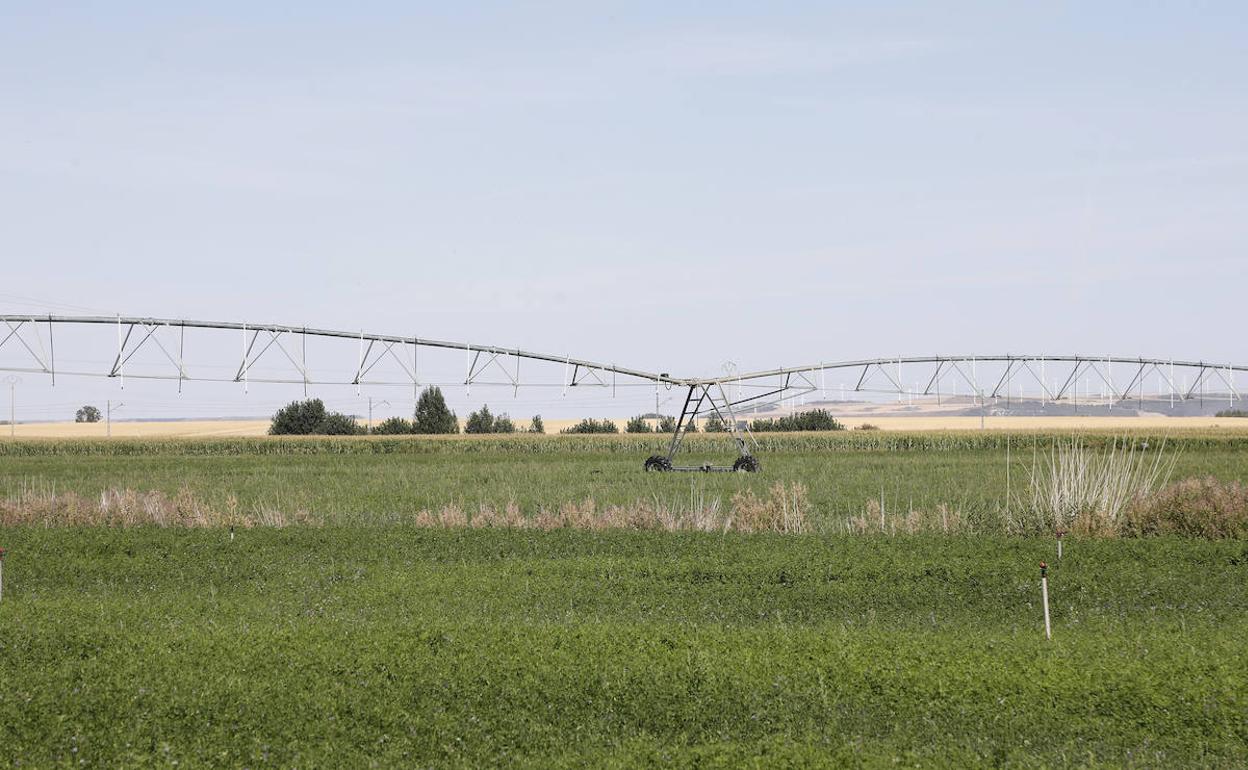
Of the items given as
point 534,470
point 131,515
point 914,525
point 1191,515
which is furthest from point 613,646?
point 534,470

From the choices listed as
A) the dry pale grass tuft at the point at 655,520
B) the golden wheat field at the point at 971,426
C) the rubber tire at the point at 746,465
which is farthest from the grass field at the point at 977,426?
the dry pale grass tuft at the point at 655,520

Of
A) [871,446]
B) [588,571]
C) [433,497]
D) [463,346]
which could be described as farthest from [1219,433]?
[588,571]

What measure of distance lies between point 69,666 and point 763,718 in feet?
22.0

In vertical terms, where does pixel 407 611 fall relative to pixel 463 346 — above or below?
below

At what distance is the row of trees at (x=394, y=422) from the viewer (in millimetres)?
88188

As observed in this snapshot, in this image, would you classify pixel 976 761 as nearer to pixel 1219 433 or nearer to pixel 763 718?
pixel 763 718

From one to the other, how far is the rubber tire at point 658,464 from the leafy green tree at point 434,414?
50.6m

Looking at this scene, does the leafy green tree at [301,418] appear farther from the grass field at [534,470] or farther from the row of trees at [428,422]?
the grass field at [534,470]

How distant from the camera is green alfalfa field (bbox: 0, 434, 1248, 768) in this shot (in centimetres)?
975

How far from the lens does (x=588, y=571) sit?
17.1m

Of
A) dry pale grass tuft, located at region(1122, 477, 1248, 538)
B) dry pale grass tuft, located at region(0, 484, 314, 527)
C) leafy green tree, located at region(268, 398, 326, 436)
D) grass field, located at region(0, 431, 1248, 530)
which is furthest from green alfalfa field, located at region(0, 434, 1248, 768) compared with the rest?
leafy green tree, located at region(268, 398, 326, 436)

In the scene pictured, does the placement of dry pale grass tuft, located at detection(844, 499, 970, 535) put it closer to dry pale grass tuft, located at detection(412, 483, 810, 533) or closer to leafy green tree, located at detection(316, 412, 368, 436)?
dry pale grass tuft, located at detection(412, 483, 810, 533)

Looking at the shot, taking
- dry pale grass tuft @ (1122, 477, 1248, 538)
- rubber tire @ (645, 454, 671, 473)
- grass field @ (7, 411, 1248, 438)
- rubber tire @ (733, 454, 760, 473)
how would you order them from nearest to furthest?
dry pale grass tuft @ (1122, 477, 1248, 538) < rubber tire @ (733, 454, 760, 473) < rubber tire @ (645, 454, 671, 473) < grass field @ (7, 411, 1248, 438)

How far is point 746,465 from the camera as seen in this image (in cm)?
3925
